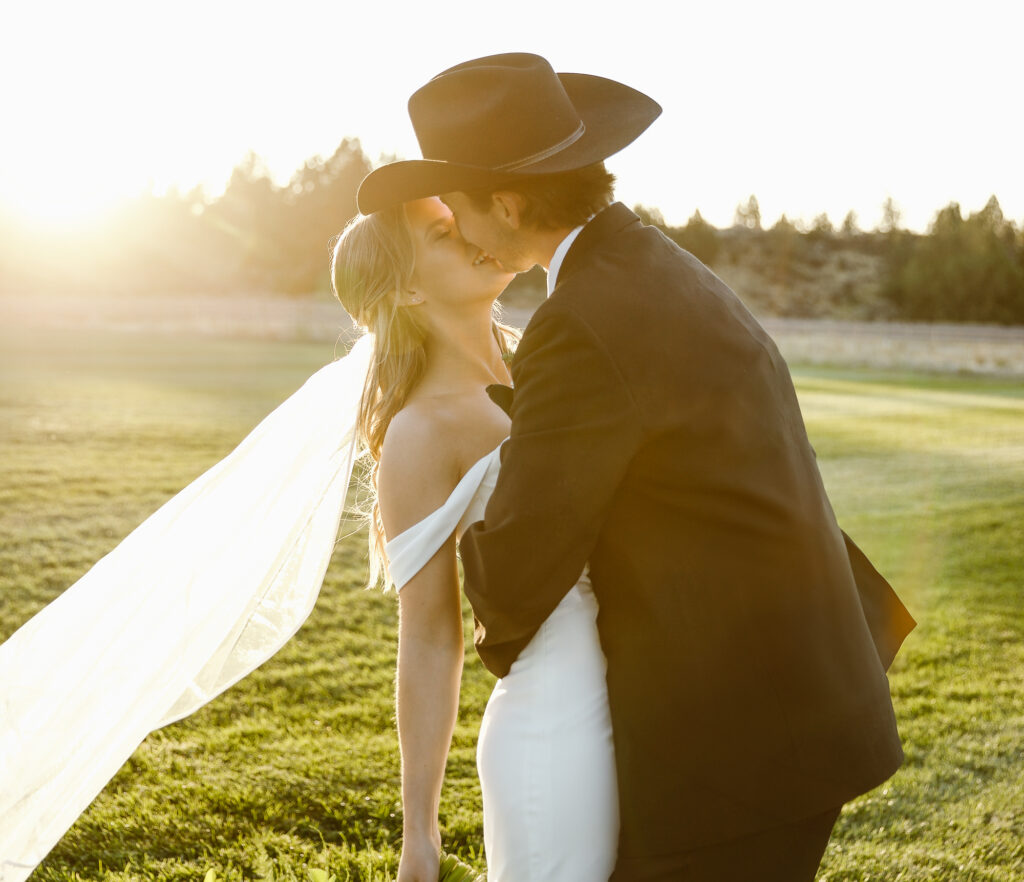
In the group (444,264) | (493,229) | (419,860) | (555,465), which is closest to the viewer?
(555,465)

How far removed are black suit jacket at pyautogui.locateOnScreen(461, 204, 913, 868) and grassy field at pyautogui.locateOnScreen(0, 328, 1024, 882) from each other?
251cm

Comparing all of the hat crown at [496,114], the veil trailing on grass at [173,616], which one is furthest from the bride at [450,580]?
the hat crown at [496,114]

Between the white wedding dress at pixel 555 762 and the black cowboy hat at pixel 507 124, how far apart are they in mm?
908

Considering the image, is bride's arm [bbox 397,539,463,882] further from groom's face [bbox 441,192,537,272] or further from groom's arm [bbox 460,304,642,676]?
groom's face [bbox 441,192,537,272]

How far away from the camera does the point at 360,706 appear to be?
593 cm

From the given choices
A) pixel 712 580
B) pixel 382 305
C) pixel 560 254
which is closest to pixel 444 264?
pixel 382 305

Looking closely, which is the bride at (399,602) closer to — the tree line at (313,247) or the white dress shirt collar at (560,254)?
the white dress shirt collar at (560,254)

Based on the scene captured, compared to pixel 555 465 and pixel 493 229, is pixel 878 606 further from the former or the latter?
pixel 493 229

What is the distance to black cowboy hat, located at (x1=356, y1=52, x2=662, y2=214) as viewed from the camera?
2057mm

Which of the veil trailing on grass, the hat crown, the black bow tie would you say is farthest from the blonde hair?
the black bow tie

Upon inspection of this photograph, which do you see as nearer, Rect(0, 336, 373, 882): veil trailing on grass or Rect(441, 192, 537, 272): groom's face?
Rect(441, 192, 537, 272): groom's face

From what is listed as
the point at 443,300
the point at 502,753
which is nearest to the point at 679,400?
the point at 502,753

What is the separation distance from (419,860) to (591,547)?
1017 mm

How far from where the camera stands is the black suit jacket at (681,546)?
1.79 meters
